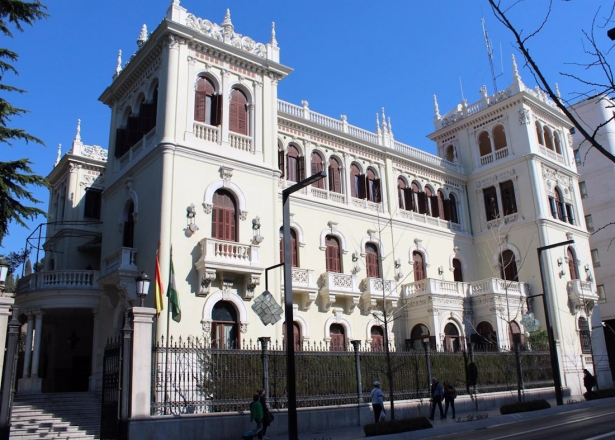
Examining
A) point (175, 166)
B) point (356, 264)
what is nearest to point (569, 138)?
point (356, 264)

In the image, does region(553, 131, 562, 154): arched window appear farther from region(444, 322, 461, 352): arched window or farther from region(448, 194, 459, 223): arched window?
region(444, 322, 461, 352): arched window

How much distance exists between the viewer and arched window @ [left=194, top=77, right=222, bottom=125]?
2375cm

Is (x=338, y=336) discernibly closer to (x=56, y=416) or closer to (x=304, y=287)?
(x=304, y=287)

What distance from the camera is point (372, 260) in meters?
30.6

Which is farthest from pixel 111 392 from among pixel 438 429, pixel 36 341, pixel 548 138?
pixel 548 138

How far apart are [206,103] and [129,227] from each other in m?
6.40

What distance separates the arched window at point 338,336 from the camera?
27.2m

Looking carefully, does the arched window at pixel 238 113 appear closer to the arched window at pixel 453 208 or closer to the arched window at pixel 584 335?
the arched window at pixel 453 208

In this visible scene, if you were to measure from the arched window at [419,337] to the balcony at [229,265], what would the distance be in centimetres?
1069

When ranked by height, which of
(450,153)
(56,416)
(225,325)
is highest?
(450,153)

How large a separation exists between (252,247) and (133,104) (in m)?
9.61

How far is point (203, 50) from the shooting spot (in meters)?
24.2

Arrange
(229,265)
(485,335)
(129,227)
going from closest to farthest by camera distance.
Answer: (229,265), (129,227), (485,335)

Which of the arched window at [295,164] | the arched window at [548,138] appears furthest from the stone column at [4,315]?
the arched window at [548,138]
